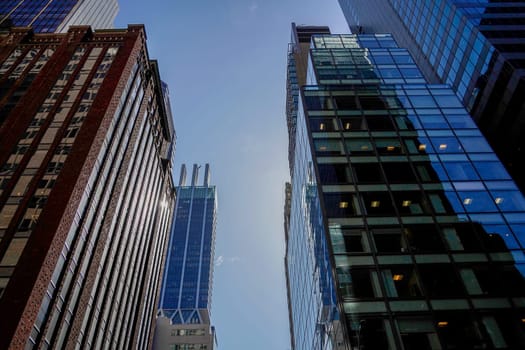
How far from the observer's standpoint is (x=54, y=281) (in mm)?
30891

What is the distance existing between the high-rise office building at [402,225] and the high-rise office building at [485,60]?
13229mm

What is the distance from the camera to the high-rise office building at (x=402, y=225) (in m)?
22.8

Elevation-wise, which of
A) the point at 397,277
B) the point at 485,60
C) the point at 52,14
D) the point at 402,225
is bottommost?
the point at 397,277

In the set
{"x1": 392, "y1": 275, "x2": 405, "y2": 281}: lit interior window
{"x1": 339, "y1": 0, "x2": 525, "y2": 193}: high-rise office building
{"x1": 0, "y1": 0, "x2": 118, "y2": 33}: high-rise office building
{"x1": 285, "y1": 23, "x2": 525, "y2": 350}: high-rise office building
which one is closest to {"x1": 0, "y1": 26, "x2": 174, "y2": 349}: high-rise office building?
{"x1": 285, "y1": 23, "x2": 525, "y2": 350}: high-rise office building

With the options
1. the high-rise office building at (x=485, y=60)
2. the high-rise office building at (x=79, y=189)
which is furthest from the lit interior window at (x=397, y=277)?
the high-rise office building at (x=485, y=60)

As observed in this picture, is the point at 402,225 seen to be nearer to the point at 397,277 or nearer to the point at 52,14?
the point at 397,277

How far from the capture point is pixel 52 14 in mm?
110812

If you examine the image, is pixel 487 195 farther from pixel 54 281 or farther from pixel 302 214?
pixel 54 281

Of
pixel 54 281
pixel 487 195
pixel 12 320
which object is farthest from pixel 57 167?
pixel 487 195

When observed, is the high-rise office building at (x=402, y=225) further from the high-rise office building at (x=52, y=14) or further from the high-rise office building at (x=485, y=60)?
the high-rise office building at (x=52, y=14)

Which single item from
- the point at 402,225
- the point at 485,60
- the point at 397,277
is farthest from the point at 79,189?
the point at 485,60

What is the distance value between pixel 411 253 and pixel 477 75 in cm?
3862

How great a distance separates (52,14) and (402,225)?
117 m

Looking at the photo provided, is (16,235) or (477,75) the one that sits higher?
(477,75)
